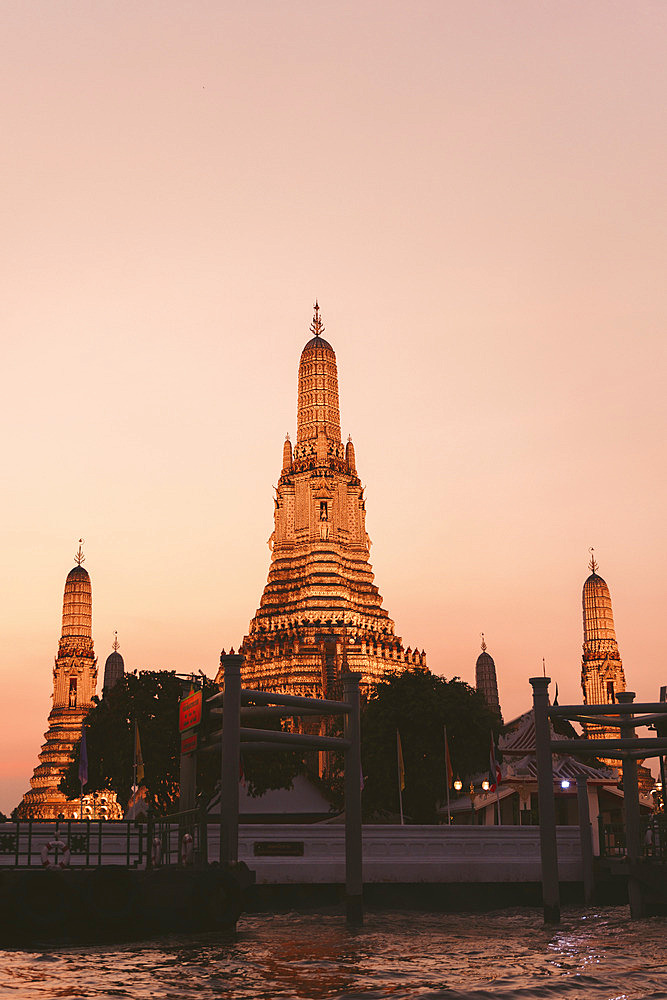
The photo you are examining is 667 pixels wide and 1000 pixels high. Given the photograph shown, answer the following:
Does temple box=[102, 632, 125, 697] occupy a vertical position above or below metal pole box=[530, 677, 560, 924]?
above

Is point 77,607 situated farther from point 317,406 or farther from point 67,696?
point 317,406

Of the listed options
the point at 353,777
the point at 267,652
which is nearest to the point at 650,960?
the point at 353,777

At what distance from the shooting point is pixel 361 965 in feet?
80.6

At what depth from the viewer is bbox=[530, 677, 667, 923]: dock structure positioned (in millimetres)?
32031

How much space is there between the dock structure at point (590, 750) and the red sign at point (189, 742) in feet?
31.5

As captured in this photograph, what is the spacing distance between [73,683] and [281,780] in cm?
6857

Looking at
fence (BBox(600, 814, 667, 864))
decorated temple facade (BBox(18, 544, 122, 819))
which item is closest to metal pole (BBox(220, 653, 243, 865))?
fence (BBox(600, 814, 667, 864))

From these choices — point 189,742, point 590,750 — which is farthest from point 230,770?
point 590,750

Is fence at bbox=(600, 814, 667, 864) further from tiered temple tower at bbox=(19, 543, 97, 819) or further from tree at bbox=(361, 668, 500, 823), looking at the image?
tiered temple tower at bbox=(19, 543, 97, 819)

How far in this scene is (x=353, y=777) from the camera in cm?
3319

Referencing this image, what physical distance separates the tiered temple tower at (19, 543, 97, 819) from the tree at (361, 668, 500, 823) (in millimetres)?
60075

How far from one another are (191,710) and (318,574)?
272ft

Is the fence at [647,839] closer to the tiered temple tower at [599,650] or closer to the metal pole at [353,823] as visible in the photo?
the metal pole at [353,823]

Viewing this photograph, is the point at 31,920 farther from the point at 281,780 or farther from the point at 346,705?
the point at 281,780
